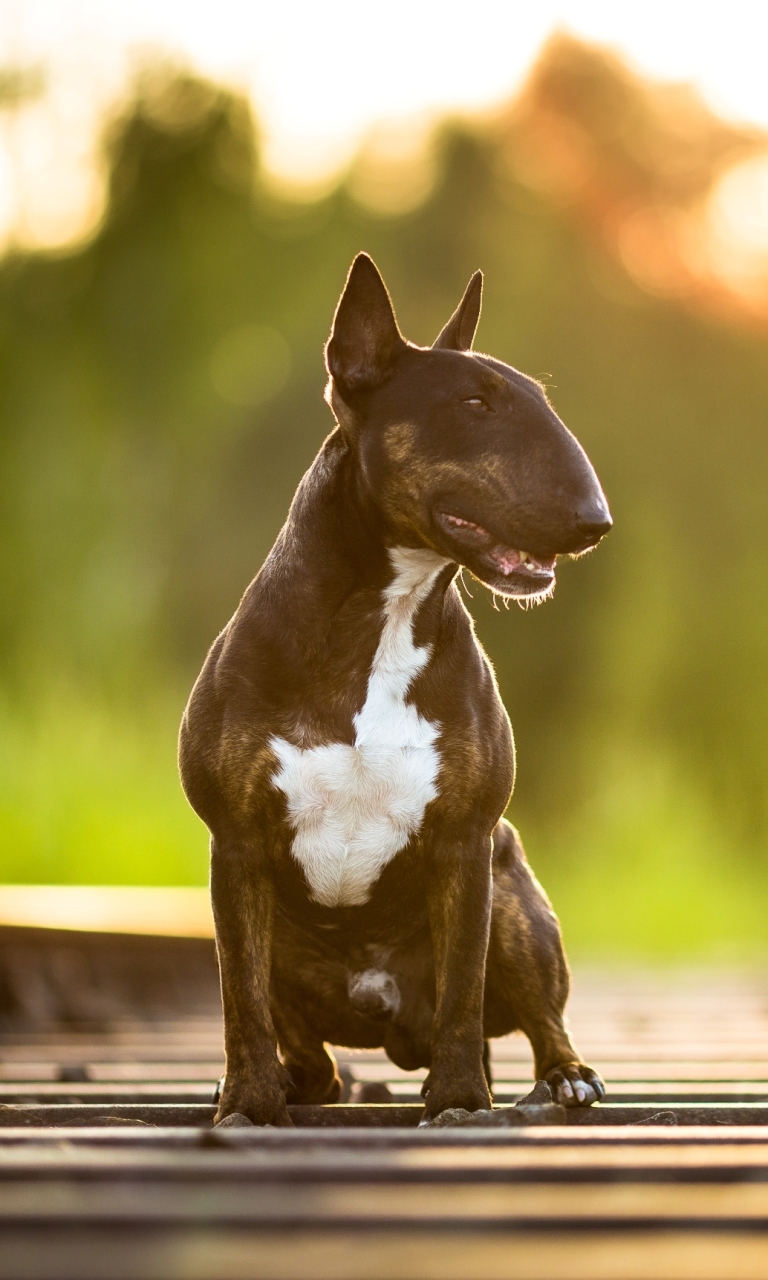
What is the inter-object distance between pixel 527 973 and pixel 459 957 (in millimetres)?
365

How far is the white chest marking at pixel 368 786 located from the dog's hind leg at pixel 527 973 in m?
0.38

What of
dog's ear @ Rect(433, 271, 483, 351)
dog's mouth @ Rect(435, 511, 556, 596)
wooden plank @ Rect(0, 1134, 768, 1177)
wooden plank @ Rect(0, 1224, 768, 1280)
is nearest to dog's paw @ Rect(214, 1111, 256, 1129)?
wooden plank @ Rect(0, 1134, 768, 1177)

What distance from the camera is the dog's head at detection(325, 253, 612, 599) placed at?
337 centimetres

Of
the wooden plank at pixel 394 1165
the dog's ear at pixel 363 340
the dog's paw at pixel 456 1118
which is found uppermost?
the dog's ear at pixel 363 340

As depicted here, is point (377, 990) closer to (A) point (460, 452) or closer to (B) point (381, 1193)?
(A) point (460, 452)

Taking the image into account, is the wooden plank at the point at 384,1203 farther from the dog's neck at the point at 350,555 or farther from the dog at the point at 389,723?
the dog's neck at the point at 350,555

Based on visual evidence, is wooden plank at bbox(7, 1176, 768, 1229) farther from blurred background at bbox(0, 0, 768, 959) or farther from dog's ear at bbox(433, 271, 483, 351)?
blurred background at bbox(0, 0, 768, 959)

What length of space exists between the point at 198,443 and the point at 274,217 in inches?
189

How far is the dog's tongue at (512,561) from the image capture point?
3432mm

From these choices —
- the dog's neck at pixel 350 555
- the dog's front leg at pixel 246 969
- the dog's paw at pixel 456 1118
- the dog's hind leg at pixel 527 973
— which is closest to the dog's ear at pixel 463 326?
the dog's neck at pixel 350 555

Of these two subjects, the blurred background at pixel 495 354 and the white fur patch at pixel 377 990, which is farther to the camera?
the blurred background at pixel 495 354

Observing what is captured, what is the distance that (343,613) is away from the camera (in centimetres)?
346

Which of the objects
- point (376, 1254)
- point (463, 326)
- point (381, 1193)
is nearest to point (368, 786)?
point (463, 326)

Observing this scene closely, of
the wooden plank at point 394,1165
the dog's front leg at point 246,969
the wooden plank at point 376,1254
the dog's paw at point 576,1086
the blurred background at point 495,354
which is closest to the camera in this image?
the wooden plank at point 376,1254
